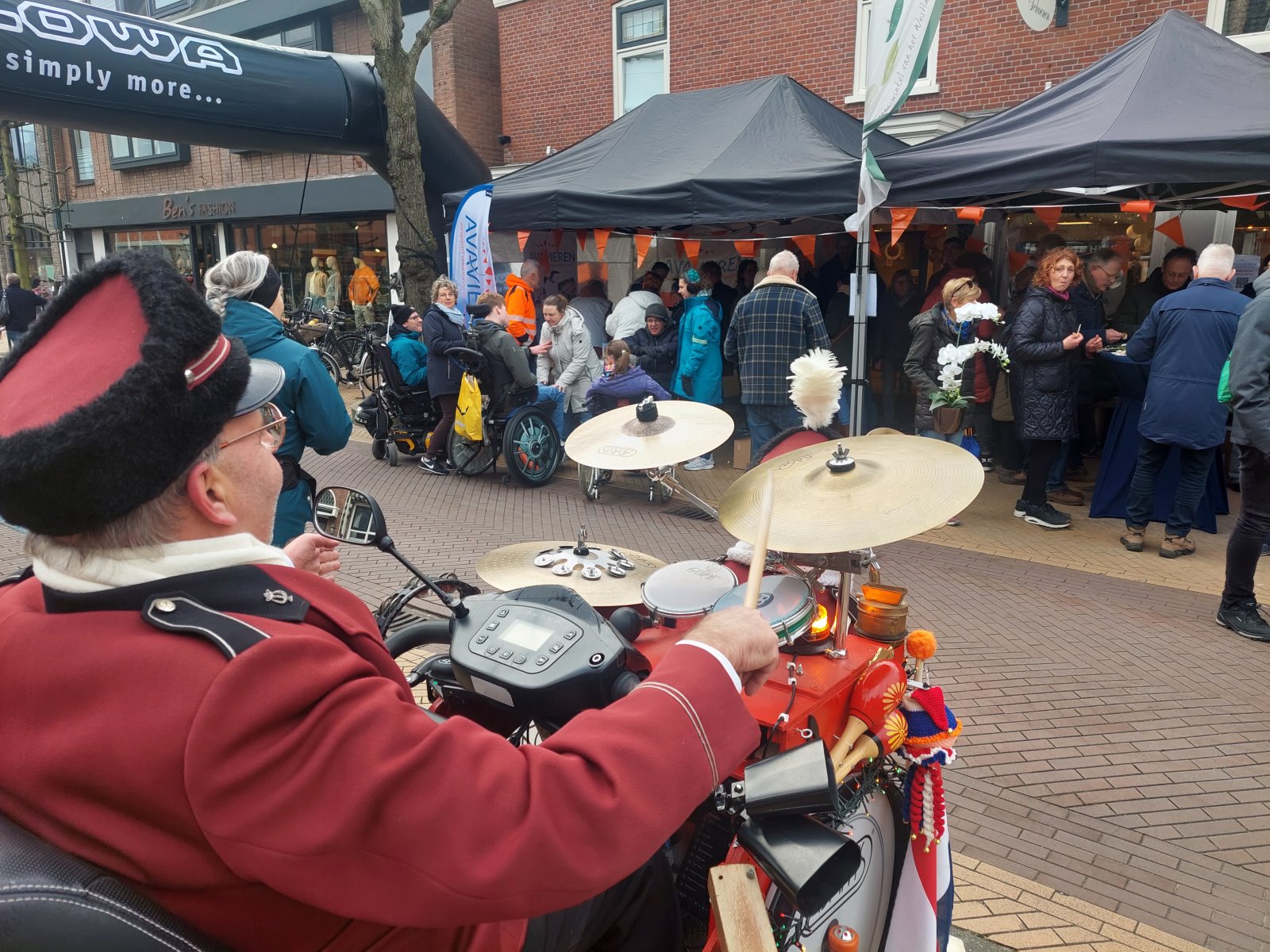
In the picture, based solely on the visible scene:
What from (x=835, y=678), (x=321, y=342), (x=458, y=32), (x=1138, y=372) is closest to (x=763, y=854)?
(x=835, y=678)

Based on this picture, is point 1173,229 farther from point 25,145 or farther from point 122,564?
point 25,145

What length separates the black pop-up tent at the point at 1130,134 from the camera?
222 inches

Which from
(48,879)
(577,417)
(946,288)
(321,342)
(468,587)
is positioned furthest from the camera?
(321,342)

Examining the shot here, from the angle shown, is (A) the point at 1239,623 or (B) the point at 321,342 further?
(B) the point at 321,342

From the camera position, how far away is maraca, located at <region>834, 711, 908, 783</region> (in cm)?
188

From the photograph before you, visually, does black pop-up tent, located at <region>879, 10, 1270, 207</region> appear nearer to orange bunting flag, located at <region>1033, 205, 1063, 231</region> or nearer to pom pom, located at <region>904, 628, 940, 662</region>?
orange bunting flag, located at <region>1033, 205, 1063, 231</region>

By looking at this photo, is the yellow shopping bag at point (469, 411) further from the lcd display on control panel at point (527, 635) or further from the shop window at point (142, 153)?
the shop window at point (142, 153)

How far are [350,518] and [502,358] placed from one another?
6.33 meters

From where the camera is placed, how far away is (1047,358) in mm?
6469

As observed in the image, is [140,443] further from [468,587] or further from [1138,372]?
[1138,372]

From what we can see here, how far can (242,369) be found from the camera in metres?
1.20

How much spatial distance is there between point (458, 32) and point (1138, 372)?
43.8 feet

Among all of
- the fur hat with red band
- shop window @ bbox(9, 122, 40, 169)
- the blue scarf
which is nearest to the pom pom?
the fur hat with red band

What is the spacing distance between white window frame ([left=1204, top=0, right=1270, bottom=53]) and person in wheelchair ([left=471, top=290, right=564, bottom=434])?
7.84 meters
